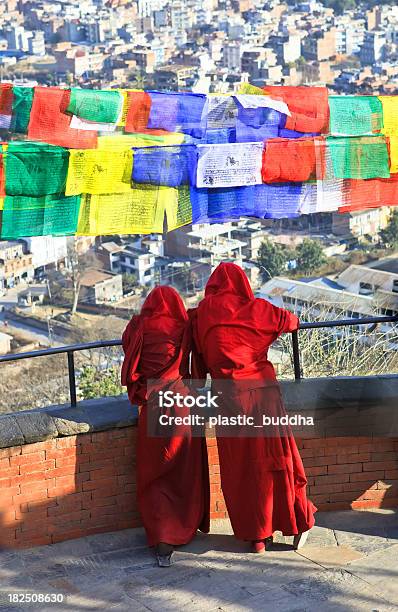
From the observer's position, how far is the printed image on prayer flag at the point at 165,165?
4332mm

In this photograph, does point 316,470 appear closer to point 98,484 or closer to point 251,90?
point 98,484

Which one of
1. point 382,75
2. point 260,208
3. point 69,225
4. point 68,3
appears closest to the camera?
point 69,225

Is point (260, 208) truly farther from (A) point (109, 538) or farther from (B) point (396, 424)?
(A) point (109, 538)

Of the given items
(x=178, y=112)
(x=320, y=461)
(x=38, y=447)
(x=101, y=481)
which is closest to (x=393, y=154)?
(x=178, y=112)

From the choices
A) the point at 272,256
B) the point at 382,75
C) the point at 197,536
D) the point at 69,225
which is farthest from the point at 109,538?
the point at 382,75

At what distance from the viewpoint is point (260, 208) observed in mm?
4520

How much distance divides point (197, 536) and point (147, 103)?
1913 millimetres

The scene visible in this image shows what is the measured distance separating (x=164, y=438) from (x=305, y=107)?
1812 millimetres

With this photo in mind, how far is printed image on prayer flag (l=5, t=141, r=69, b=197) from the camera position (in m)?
3.99

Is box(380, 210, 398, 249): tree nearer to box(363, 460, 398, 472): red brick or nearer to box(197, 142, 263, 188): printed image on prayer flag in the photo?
box(197, 142, 263, 188): printed image on prayer flag

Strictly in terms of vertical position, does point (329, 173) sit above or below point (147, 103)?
below

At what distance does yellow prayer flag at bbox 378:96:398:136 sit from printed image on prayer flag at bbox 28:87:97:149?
123 centimetres

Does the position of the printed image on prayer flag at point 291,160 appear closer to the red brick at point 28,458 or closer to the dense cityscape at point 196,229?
the dense cityscape at point 196,229

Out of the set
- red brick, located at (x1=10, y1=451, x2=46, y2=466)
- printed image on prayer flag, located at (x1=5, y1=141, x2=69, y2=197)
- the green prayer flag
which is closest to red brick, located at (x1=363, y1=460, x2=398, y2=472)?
red brick, located at (x1=10, y1=451, x2=46, y2=466)
